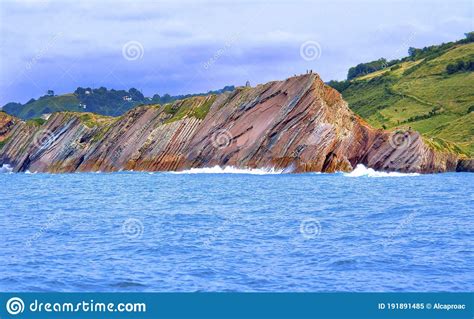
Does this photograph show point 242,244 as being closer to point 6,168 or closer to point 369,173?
point 369,173

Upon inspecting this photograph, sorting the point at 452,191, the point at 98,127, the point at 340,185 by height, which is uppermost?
the point at 98,127

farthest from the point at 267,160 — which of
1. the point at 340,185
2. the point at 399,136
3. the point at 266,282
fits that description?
the point at 266,282

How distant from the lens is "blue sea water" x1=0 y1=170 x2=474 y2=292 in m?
28.5

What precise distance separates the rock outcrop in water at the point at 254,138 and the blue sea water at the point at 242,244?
51.5 metres

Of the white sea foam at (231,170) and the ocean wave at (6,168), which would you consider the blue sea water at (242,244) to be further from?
the ocean wave at (6,168)

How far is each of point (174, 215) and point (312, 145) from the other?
6663 centimetres

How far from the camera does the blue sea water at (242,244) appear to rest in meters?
28.5

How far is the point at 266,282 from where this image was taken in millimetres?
28109

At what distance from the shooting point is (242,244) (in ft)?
120

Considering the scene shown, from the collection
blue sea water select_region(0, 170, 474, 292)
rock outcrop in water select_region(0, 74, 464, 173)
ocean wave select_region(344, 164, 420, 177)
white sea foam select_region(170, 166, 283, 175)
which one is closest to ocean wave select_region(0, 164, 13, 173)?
rock outcrop in water select_region(0, 74, 464, 173)

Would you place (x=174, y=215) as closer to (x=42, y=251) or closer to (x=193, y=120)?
(x=42, y=251)

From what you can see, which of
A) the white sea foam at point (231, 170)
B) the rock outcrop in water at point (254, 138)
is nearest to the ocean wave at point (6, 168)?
the rock outcrop in water at point (254, 138)

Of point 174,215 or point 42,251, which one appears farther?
point 174,215
